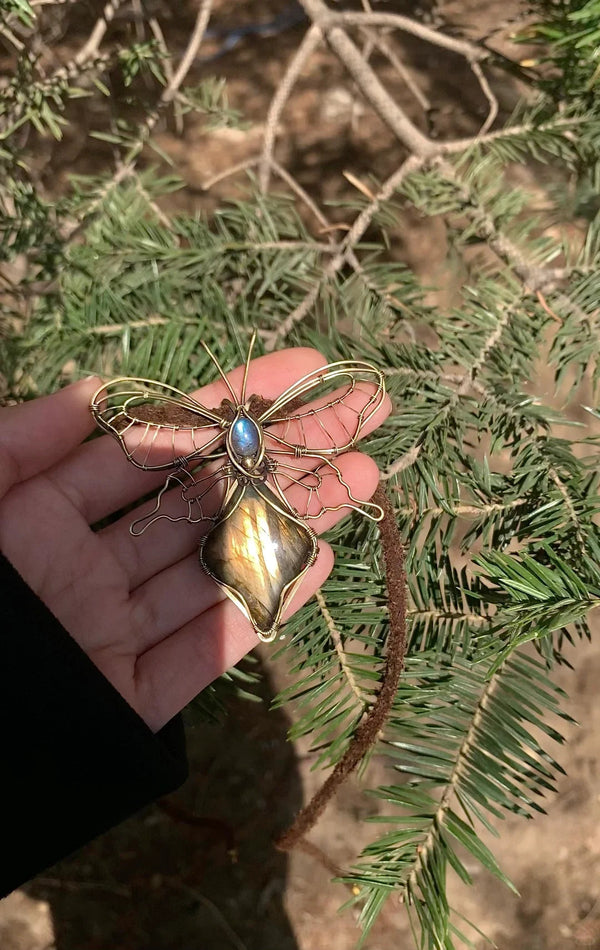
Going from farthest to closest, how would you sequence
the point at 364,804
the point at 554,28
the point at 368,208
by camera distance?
1. the point at 364,804
2. the point at 368,208
3. the point at 554,28

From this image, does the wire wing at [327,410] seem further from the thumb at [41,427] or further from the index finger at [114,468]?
the thumb at [41,427]

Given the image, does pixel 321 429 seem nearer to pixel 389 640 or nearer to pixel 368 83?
pixel 389 640

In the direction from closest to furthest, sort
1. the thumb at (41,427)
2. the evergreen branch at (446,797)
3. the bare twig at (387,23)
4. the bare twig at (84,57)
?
the evergreen branch at (446,797)
the thumb at (41,427)
the bare twig at (84,57)
the bare twig at (387,23)

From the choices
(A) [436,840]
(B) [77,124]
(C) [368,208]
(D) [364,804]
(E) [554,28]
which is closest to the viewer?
(A) [436,840]

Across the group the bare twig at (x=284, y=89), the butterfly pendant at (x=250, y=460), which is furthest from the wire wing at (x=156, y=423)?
the bare twig at (x=284, y=89)

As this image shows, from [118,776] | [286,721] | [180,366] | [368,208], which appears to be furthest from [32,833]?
Answer: [368,208]

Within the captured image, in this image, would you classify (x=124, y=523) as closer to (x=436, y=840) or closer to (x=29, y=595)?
(x=29, y=595)

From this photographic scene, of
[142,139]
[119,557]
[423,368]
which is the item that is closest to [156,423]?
[119,557]

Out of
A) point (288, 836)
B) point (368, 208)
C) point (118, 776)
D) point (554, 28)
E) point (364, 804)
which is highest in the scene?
point (554, 28)
